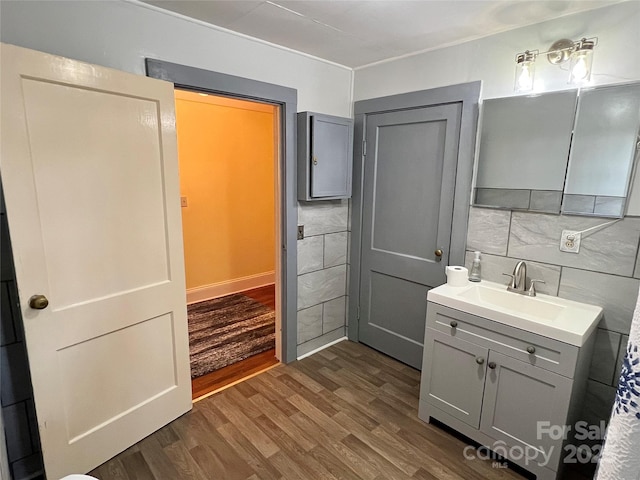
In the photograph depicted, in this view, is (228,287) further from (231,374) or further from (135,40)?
(135,40)

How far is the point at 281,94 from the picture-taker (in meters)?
2.35

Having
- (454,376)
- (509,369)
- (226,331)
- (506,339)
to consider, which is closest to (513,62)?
(506,339)

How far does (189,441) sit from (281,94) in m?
2.23

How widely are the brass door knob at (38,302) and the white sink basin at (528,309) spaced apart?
1.89 metres

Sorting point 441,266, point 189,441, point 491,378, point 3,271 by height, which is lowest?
point 189,441

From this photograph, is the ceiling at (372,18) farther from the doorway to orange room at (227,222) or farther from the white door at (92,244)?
the doorway to orange room at (227,222)

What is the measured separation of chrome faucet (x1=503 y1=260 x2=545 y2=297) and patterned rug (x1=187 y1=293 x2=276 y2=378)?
2.01 m

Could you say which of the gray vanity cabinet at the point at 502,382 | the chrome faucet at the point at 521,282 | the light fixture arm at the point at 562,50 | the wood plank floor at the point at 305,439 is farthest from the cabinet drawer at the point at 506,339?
the light fixture arm at the point at 562,50

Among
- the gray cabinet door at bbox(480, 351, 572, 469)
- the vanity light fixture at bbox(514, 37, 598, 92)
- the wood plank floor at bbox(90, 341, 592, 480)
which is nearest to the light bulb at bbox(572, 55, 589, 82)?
the vanity light fixture at bbox(514, 37, 598, 92)

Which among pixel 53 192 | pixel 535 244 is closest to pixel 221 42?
pixel 53 192

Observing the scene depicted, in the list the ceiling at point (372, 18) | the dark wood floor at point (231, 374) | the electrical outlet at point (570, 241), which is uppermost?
the ceiling at point (372, 18)

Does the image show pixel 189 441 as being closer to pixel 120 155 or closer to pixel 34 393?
pixel 34 393

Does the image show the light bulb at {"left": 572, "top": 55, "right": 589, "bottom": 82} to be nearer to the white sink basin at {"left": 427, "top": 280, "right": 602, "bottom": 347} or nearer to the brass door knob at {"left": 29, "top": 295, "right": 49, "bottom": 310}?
the white sink basin at {"left": 427, "top": 280, "right": 602, "bottom": 347}

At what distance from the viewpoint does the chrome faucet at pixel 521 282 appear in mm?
1987
